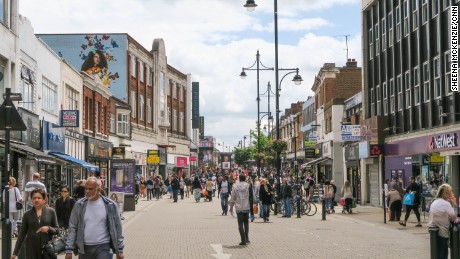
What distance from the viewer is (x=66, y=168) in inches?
1626

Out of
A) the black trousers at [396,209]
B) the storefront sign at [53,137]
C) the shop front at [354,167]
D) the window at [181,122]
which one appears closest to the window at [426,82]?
the black trousers at [396,209]

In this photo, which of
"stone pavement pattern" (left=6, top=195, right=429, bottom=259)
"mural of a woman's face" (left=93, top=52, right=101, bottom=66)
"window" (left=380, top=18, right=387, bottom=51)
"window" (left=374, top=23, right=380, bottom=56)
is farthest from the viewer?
"mural of a woman's face" (left=93, top=52, right=101, bottom=66)

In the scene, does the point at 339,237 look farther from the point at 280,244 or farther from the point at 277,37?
the point at 277,37

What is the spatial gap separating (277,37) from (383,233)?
13764 mm

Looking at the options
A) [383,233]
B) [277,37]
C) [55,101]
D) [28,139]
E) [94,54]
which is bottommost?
[383,233]

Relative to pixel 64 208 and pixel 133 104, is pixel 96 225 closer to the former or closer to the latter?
pixel 64 208

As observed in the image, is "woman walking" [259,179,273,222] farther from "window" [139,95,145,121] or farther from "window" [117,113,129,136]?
"window" [139,95,145,121]

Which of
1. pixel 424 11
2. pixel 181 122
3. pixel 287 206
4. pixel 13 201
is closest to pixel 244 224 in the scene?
pixel 13 201

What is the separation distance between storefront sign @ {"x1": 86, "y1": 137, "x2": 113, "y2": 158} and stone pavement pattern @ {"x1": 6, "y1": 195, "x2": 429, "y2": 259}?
1738cm

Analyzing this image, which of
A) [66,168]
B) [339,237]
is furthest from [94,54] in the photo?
[339,237]

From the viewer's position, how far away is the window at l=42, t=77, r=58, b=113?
35781mm

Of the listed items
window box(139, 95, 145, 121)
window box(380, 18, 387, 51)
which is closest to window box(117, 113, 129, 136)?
window box(139, 95, 145, 121)

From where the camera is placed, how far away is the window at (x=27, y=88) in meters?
30.9

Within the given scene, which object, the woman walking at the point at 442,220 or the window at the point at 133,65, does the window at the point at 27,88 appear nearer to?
the woman walking at the point at 442,220
